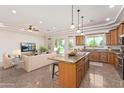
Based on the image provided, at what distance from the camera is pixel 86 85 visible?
2930 millimetres

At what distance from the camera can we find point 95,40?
732 cm

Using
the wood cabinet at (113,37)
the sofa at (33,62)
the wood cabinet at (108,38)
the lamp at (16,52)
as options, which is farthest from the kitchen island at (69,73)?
the wood cabinet at (108,38)

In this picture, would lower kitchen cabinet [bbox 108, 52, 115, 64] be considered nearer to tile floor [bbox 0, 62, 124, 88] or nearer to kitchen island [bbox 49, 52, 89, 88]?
tile floor [bbox 0, 62, 124, 88]

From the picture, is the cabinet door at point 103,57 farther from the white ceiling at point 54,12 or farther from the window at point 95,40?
the white ceiling at point 54,12

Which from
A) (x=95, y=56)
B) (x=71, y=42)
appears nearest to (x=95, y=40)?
(x=95, y=56)

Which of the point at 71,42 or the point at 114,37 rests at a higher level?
the point at 114,37

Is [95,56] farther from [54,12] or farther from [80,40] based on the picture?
[54,12]

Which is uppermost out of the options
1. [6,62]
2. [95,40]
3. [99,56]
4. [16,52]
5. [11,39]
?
[11,39]

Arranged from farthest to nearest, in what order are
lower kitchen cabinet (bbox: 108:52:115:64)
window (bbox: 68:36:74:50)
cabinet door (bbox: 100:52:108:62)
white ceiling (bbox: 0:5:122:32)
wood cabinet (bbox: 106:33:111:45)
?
window (bbox: 68:36:74:50), wood cabinet (bbox: 106:33:111:45), cabinet door (bbox: 100:52:108:62), lower kitchen cabinet (bbox: 108:52:115:64), white ceiling (bbox: 0:5:122:32)

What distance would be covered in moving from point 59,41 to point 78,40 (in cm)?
289

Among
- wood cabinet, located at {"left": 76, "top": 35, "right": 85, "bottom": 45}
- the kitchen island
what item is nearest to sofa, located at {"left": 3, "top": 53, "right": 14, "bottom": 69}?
the kitchen island

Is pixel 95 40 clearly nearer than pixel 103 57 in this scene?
No

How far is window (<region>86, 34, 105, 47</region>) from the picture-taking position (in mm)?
6984

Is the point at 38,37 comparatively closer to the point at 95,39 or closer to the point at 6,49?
the point at 6,49
